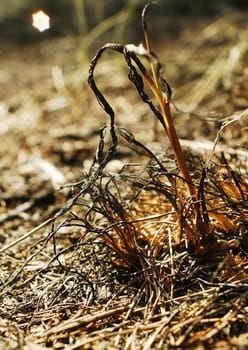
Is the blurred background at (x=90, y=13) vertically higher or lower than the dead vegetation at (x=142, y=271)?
higher

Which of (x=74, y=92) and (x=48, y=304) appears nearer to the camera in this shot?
(x=48, y=304)

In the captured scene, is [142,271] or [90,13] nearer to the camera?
[142,271]

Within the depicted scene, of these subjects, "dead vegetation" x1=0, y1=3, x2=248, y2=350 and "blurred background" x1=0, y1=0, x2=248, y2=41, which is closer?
"dead vegetation" x1=0, y1=3, x2=248, y2=350

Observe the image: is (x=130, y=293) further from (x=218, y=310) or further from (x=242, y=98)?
(x=242, y=98)

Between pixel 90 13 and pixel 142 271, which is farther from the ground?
pixel 90 13

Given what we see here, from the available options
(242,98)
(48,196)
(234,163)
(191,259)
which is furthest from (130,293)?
(242,98)

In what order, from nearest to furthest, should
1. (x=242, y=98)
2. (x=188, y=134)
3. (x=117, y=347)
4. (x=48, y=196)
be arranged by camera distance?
(x=117, y=347) < (x=48, y=196) < (x=188, y=134) < (x=242, y=98)

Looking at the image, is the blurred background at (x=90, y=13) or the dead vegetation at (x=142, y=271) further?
the blurred background at (x=90, y=13)

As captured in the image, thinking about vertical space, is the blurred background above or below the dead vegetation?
above
